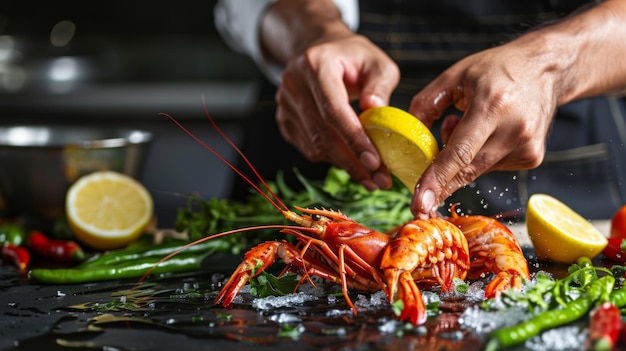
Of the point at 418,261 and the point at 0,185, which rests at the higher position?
the point at 0,185

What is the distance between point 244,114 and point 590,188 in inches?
114

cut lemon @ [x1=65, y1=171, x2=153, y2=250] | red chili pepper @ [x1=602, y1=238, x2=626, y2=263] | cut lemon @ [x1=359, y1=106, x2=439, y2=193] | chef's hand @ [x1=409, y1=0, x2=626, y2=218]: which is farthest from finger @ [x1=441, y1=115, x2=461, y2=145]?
cut lemon @ [x1=65, y1=171, x2=153, y2=250]

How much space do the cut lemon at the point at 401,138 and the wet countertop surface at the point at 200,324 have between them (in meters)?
0.35

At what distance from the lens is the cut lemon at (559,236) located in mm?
2117

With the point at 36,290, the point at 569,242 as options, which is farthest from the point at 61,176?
the point at 569,242

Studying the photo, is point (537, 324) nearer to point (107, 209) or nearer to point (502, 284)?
point (502, 284)

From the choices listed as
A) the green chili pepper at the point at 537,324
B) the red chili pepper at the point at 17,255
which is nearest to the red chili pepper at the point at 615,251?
the green chili pepper at the point at 537,324

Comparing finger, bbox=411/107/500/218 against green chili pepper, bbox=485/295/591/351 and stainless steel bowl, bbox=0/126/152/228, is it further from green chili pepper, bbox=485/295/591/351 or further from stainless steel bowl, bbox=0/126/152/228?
stainless steel bowl, bbox=0/126/152/228

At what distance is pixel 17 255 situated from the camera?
7.89 feet

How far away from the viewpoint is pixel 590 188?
290cm

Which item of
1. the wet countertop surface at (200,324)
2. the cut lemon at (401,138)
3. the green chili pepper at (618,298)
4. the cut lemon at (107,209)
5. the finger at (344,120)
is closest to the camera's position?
the wet countertop surface at (200,324)

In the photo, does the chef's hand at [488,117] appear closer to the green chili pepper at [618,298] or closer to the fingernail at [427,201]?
the fingernail at [427,201]

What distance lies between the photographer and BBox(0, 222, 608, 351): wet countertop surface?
147cm

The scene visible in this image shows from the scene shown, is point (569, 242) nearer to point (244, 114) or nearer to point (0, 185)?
point (0, 185)
